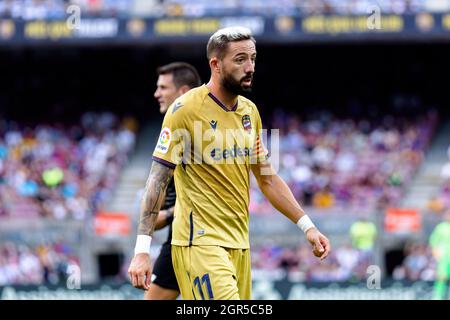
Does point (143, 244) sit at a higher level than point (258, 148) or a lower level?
lower

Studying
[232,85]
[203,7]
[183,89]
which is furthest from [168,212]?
[203,7]

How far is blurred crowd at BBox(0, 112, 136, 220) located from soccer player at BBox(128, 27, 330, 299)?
49.4 ft

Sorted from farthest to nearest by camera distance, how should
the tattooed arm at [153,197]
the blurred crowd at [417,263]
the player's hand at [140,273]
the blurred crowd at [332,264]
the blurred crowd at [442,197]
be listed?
the blurred crowd at [442,197]
the blurred crowd at [332,264]
the blurred crowd at [417,263]
the tattooed arm at [153,197]
the player's hand at [140,273]

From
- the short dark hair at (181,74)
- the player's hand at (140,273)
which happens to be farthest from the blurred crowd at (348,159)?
the player's hand at (140,273)

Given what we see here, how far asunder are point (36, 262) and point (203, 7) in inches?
306

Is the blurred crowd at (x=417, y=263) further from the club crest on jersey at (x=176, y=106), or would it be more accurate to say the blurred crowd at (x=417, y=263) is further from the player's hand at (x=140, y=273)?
the player's hand at (x=140, y=273)

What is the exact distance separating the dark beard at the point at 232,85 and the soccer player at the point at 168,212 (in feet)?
6.19

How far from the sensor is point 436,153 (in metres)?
25.3

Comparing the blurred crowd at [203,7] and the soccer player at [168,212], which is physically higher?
the blurred crowd at [203,7]

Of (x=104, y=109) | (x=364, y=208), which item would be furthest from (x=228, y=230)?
(x=104, y=109)

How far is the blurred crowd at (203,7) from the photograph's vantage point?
978 inches

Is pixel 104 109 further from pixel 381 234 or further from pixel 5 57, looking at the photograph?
pixel 381 234

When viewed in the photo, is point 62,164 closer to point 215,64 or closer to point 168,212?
point 168,212

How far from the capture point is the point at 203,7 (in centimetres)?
2508
